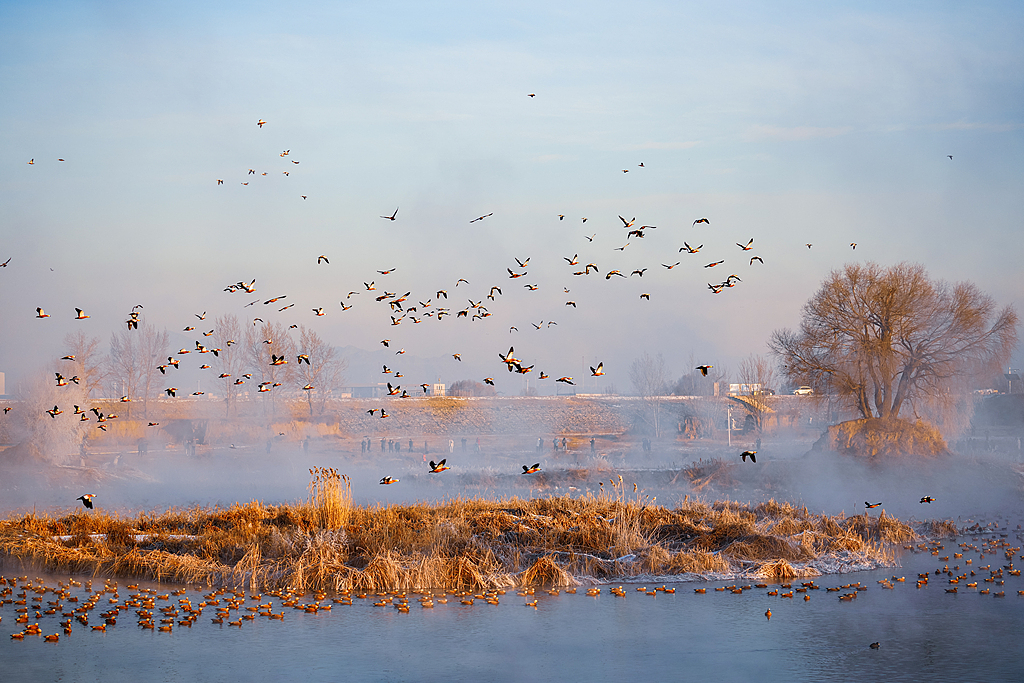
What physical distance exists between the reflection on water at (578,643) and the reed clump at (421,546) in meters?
1.36

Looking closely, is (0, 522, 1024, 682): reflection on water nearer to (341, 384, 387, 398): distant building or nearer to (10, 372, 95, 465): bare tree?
(10, 372, 95, 465): bare tree

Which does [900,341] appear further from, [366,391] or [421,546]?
[366,391]

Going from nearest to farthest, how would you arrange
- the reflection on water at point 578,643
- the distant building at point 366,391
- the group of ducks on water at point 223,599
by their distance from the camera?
the reflection on water at point 578,643 → the group of ducks on water at point 223,599 → the distant building at point 366,391

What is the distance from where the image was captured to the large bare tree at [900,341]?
4275 centimetres

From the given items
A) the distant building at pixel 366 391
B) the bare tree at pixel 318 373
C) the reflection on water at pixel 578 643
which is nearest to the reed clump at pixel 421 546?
the reflection on water at pixel 578 643

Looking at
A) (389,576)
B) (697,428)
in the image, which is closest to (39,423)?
(389,576)

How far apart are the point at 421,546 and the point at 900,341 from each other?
32.7 m

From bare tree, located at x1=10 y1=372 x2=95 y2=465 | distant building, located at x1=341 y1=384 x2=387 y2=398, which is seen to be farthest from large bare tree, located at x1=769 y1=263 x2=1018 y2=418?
distant building, located at x1=341 y1=384 x2=387 y2=398

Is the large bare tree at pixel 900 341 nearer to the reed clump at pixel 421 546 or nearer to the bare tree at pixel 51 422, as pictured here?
the reed clump at pixel 421 546

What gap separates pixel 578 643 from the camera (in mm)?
13281

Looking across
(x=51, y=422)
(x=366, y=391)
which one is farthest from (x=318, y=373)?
(x=366, y=391)

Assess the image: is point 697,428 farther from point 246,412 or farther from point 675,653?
point 675,653

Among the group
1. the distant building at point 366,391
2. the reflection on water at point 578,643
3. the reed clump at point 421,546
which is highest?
the distant building at point 366,391

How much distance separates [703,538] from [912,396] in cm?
2786
